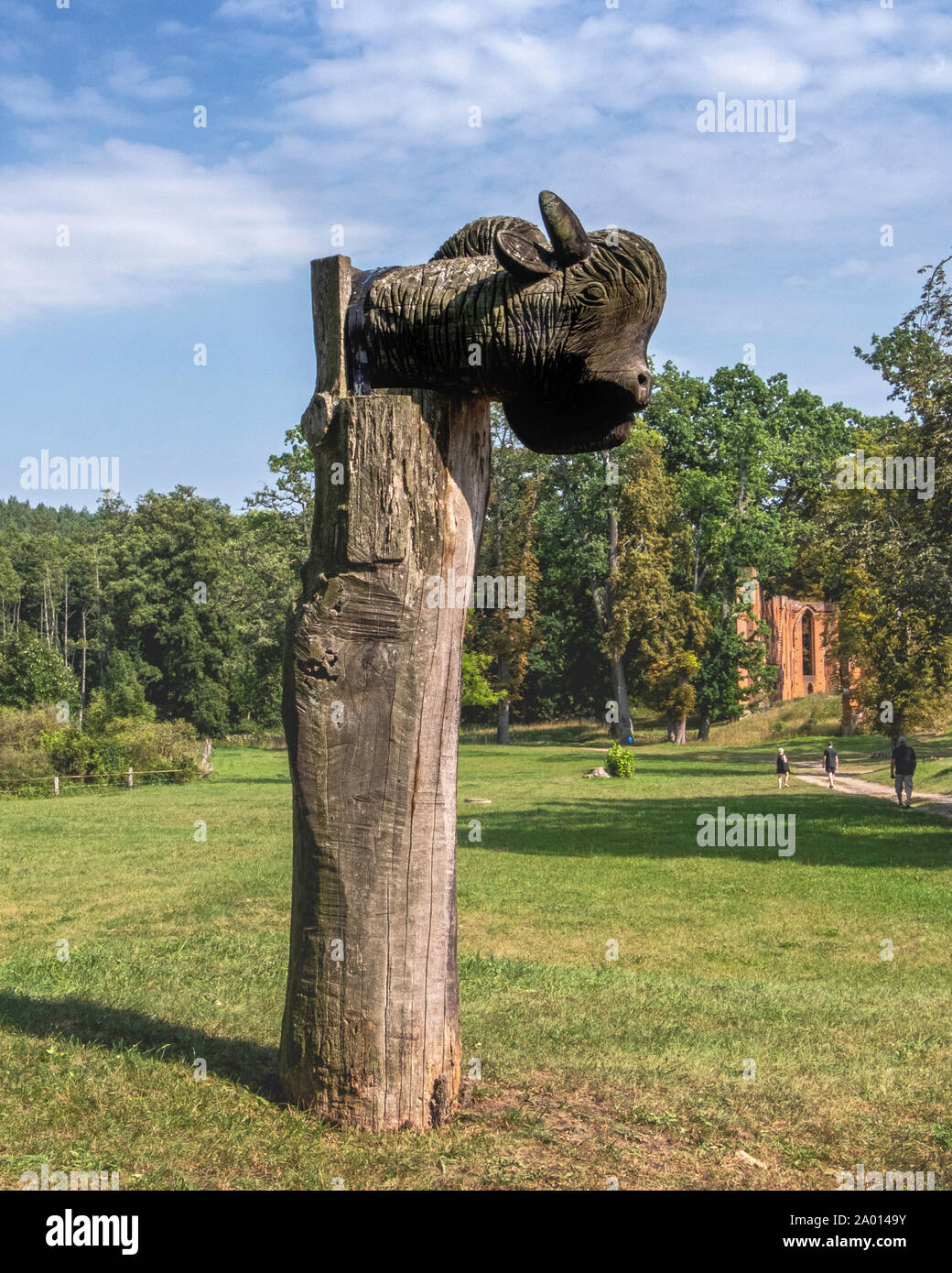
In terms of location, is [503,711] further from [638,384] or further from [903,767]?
[638,384]

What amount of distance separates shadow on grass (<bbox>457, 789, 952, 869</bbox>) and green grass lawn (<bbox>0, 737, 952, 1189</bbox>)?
0.62 feet

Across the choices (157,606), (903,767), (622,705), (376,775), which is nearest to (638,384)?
(376,775)

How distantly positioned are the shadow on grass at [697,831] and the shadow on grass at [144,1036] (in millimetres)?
13819

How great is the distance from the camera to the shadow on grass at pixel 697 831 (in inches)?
792

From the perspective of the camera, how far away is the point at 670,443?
63531 millimetres

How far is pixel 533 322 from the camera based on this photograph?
4828mm

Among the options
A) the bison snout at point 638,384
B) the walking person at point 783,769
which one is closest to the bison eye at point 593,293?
the bison snout at point 638,384

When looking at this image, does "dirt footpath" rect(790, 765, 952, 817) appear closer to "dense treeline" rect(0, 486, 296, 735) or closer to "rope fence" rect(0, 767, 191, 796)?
"rope fence" rect(0, 767, 191, 796)

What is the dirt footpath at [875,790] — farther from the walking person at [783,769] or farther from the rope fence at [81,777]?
the rope fence at [81,777]

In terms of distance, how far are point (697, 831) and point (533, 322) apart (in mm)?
19906

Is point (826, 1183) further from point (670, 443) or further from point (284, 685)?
point (670, 443)

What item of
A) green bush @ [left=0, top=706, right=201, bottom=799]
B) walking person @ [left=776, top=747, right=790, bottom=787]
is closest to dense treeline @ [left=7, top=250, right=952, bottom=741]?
green bush @ [left=0, top=706, right=201, bottom=799]
